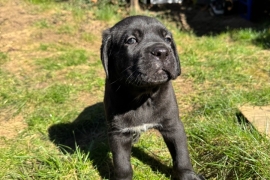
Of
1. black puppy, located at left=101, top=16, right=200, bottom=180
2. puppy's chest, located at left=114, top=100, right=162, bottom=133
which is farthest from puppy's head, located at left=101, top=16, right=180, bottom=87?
puppy's chest, located at left=114, top=100, right=162, bottom=133

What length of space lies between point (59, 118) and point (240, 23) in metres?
5.92

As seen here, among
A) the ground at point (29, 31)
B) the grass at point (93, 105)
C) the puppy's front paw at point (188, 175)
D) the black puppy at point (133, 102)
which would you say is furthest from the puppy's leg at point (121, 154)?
the ground at point (29, 31)

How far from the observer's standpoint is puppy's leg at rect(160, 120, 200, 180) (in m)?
2.85

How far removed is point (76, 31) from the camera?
6984 millimetres

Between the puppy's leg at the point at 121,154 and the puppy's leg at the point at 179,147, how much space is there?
0.32 m

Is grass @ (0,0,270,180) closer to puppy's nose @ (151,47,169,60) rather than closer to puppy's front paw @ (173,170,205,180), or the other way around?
puppy's front paw @ (173,170,205,180)

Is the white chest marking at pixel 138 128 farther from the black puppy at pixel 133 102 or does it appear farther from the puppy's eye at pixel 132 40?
the puppy's eye at pixel 132 40

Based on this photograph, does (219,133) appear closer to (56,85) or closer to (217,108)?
(217,108)

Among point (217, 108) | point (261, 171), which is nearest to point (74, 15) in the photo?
point (217, 108)

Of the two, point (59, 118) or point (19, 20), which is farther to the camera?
point (19, 20)

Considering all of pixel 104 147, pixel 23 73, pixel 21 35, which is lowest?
pixel 104 147

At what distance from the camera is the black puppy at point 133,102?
8.96 ft

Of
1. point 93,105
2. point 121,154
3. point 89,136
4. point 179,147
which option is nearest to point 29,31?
point 93,105

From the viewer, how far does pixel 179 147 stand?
9.38ft
